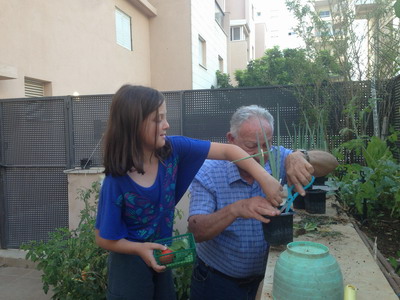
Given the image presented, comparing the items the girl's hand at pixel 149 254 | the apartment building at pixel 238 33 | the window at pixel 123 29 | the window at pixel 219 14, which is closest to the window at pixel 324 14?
the girl's hand at pixel 149 254

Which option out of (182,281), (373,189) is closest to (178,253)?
(182,281)

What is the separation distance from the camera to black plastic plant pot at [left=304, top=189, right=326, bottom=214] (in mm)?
2176

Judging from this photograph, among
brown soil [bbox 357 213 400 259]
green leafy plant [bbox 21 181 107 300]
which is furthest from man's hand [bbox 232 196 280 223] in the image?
green leafy plant [bbox 21 181 107 300]

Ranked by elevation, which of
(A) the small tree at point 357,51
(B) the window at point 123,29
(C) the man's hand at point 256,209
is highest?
(B) the window at point 123,29

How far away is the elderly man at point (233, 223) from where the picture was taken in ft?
5.96

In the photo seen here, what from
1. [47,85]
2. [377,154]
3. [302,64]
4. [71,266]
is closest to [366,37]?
[302,64]

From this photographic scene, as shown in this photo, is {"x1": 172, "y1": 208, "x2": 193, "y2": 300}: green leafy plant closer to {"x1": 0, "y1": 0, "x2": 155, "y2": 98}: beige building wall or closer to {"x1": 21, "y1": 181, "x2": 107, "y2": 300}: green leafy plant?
{"x1": 21, "y1": 181, "x2": 107, "y2": 300}: green leafy plant

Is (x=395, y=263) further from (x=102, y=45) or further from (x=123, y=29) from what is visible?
(x=123, y=29)

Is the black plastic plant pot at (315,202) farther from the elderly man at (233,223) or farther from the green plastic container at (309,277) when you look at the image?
the green plastic container at (309,277)

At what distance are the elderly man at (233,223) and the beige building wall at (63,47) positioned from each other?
191 centimetres

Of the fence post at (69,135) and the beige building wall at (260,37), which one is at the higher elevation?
the beige building wall at (260,37)

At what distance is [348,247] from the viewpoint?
1638 millimetres

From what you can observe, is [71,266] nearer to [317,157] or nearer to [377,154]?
[317,157]

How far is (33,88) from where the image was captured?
6.23 m
